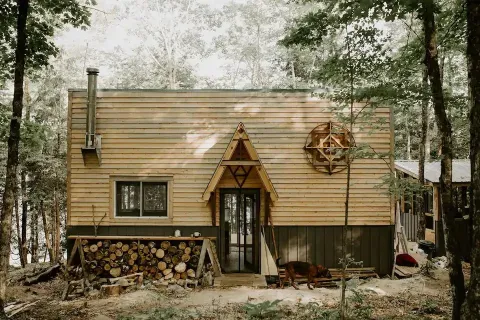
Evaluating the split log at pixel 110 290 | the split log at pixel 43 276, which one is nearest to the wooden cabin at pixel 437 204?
the split log at pixel 110 290

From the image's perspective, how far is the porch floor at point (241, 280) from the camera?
10.4 m

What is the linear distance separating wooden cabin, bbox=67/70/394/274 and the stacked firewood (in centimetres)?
53

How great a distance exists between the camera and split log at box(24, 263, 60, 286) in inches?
491

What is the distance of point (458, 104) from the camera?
7633 millimetres

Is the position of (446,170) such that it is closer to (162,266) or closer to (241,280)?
(241,280)

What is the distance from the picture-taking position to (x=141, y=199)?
1161 centimetres

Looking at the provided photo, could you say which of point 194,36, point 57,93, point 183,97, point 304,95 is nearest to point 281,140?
point 304,95

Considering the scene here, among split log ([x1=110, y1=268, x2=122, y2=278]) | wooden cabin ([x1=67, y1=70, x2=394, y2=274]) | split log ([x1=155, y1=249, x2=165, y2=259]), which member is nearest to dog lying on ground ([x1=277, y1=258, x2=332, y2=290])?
wooden cabin ([x1=67, y1=70, x2=394, y2=274])

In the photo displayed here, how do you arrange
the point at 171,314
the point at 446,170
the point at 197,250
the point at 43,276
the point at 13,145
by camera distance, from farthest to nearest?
1. the point at 43,276
2. the point at 197,250
3. the point at 13,145
4. the point at 171,314
5. the point at 446,170

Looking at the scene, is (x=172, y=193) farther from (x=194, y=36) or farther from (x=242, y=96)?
(x=194, y=36)

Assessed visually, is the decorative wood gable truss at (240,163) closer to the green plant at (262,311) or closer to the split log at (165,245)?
the split log at (165,245)

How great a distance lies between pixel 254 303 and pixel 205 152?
4.58 metres

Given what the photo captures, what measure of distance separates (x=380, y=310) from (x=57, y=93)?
18653mm

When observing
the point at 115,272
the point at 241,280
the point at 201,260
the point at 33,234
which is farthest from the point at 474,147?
the point at 33,234
